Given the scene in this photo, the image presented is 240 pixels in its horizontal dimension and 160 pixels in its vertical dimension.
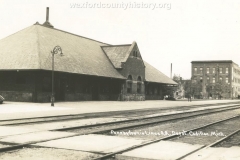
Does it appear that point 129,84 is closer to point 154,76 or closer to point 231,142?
point 154,76

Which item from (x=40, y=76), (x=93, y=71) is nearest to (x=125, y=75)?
(x=93, y=71)

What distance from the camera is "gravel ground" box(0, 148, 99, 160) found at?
6.79m

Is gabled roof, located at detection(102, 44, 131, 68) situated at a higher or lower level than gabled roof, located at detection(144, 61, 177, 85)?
higher

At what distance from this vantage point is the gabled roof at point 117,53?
4410 centimetres

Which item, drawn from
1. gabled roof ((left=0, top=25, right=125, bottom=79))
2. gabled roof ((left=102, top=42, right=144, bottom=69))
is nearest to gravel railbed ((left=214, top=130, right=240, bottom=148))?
gabled roof ((left=0, top=25, right=125, bottom=79))

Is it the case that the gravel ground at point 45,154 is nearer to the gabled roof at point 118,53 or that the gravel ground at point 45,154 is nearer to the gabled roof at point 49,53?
the gabled roof at point 49,53

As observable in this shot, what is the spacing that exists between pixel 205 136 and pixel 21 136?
6.26 metres

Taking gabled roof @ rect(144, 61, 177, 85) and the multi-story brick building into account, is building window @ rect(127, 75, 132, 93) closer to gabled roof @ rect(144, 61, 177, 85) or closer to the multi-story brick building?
gabled roof @ rect(144, 61, 177, 85)

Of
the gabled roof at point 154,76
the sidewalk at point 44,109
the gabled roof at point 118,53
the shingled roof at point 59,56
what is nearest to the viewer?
the sidewalk at point 44,109

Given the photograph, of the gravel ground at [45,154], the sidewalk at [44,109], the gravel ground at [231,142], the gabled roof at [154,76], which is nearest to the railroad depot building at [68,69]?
the gabled roof at [154,76]

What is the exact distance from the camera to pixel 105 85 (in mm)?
41656

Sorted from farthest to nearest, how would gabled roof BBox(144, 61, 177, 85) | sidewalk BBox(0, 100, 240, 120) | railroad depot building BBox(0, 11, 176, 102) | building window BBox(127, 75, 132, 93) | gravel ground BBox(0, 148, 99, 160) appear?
1. gabled roof BBox(144, 61, 177, 85)
2. building window BBox(127, 75, 132, 93)
3. railroad depot building BBox(0, 11, 176, 102)
4. sidewalk BBox(0, 100, 240, 120)
5. gravel ground BBox(0, 148, 99, 160)

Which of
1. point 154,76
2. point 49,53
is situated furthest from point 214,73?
point 49,53

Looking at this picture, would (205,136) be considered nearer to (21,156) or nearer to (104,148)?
(104,148)
